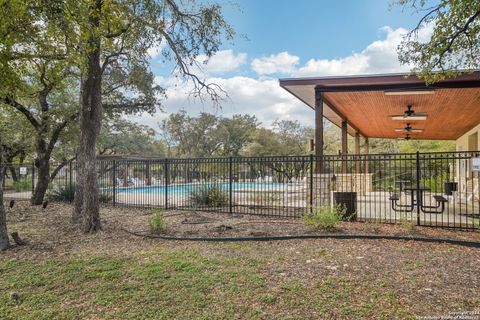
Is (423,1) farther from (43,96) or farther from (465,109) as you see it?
(43,96)

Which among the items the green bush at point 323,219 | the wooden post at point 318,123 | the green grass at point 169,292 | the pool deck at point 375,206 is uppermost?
the wooden post at point 318,123

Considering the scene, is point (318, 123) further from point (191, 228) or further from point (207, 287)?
point (207, 287)

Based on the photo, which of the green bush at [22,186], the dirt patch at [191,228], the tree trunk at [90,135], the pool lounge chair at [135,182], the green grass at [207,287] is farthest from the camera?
the green bush at [22,186]

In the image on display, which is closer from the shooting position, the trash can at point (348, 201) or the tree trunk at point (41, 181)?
the trash can at point (348, 201)

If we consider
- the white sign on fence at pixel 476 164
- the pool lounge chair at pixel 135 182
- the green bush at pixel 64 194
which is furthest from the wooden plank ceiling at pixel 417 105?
the green bush at pixel 64 194

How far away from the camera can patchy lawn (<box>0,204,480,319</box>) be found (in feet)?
9.89

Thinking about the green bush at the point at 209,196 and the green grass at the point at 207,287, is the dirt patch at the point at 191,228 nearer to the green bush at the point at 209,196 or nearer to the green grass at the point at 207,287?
the green bush at the point at 209,196

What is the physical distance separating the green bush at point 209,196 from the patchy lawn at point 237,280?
13.4ft

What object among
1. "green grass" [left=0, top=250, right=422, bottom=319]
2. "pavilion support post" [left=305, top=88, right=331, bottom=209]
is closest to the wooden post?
"pavilion support post" [left=305, top=88, right=331, bottom=209]

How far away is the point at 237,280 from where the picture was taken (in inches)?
146

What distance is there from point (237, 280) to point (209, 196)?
6.19 meters

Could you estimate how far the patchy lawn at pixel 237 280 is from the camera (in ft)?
9.89

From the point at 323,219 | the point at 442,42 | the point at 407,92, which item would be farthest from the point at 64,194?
the point at 442,42

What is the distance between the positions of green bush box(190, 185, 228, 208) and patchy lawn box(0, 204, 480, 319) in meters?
4.08
